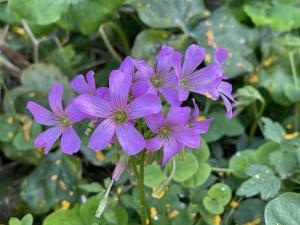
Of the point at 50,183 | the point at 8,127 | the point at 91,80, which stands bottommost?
the point at 50,183

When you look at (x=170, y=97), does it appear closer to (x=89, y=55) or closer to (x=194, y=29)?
(x=194, y=29)

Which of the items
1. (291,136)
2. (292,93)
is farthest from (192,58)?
(292,93)

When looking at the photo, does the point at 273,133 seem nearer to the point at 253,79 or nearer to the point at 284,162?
the point at 284,162

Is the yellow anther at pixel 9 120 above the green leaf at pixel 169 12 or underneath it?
underneath

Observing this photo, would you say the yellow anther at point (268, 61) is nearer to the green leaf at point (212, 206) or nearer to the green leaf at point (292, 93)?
the green leaf at point (292, 93)

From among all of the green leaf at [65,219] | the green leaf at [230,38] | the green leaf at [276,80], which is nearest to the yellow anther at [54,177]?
the green leaf at [65,219]

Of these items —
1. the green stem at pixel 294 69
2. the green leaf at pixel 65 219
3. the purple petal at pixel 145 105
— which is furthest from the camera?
the green stem at pixel 294 69

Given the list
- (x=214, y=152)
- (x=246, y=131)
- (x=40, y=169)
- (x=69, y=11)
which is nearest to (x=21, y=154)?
(x=40, y=169)
